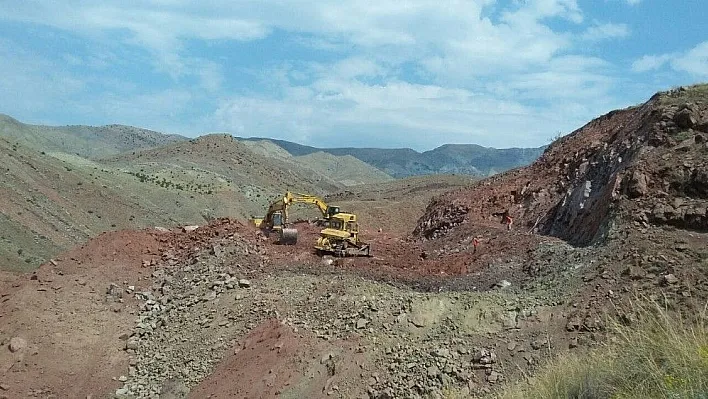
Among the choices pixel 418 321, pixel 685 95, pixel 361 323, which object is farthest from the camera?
pixel 685 95

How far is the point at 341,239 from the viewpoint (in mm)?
20062

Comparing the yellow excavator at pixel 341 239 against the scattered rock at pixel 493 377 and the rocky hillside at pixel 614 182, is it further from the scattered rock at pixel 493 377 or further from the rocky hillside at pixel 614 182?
the scattered rock at pixel 493 377

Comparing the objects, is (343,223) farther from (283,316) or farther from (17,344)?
(17,344)

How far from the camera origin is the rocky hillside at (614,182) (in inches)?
543

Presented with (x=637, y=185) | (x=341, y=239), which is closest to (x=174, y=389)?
(x=341, y=239)

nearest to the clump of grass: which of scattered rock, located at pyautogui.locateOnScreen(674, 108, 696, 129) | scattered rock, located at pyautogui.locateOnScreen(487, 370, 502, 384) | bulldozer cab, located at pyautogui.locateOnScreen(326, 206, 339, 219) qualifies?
scattered rock, located at pyautogui.locateOnScreen(487, 370, 502, 384)

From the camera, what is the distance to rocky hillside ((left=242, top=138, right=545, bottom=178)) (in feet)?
594

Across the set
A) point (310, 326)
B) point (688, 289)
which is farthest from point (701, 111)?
point (310, 326)

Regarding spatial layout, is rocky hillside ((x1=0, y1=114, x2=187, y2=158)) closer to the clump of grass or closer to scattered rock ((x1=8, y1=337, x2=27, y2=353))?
scattered rock ((x1=8, y1=337, x2=27, y2=353))

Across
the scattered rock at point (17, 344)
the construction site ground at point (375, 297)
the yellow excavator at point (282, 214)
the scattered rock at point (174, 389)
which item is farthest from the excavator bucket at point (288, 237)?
the scattered rock at point (17, 344)

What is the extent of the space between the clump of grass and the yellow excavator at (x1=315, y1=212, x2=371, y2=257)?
46.2 feet

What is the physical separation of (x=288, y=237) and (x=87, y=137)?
116798mm

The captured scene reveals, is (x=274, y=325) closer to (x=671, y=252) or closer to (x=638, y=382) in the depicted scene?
(x=671, y=252)

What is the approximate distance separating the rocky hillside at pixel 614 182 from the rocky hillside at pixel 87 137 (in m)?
81.3
